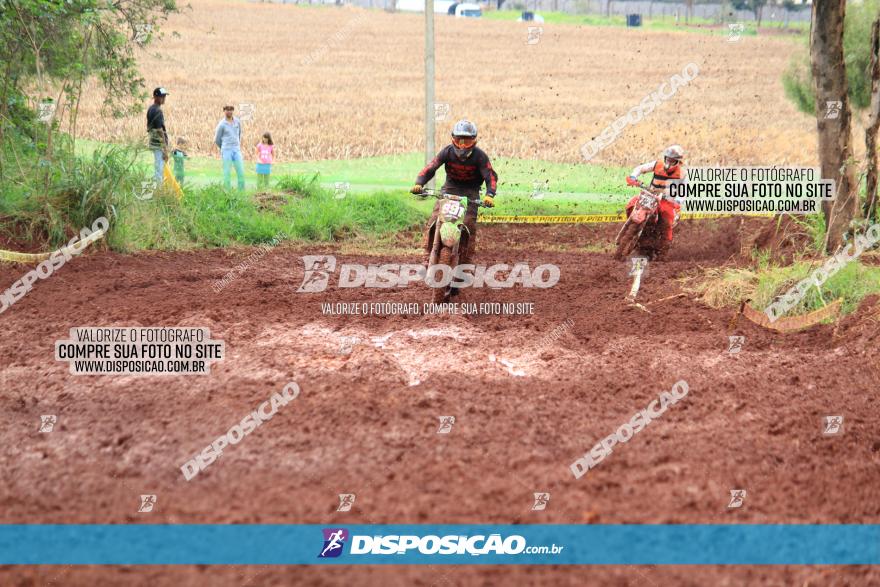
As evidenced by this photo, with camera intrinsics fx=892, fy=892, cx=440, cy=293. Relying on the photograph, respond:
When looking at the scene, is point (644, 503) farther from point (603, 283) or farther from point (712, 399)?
point (603, 283)

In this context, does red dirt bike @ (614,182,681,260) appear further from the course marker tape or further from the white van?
the white van

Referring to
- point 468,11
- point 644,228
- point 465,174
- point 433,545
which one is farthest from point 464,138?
point 468,11

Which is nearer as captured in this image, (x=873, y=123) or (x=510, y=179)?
(x=873, y=123)

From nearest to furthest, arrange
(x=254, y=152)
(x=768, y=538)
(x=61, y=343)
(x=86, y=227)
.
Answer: (x=768, y=538) < (x=61, y=343) < (x=86, y=227) < (x=254, y=152)

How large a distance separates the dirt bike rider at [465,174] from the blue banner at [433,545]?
5712 millimetres

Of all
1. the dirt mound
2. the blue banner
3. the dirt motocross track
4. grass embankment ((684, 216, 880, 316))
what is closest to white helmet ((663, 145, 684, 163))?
the dirt mound

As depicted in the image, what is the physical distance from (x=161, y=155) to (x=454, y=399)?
1066cm

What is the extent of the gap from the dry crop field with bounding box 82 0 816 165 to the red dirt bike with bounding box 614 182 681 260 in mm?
9638

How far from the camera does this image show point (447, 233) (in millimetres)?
10086

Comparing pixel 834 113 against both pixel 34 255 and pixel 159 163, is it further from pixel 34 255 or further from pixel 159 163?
pixel 159 163

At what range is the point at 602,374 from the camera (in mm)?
8125

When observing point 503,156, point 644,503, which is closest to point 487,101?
point 503,156

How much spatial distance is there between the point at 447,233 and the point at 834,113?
5166 millimetres

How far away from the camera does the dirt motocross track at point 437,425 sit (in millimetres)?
5375
